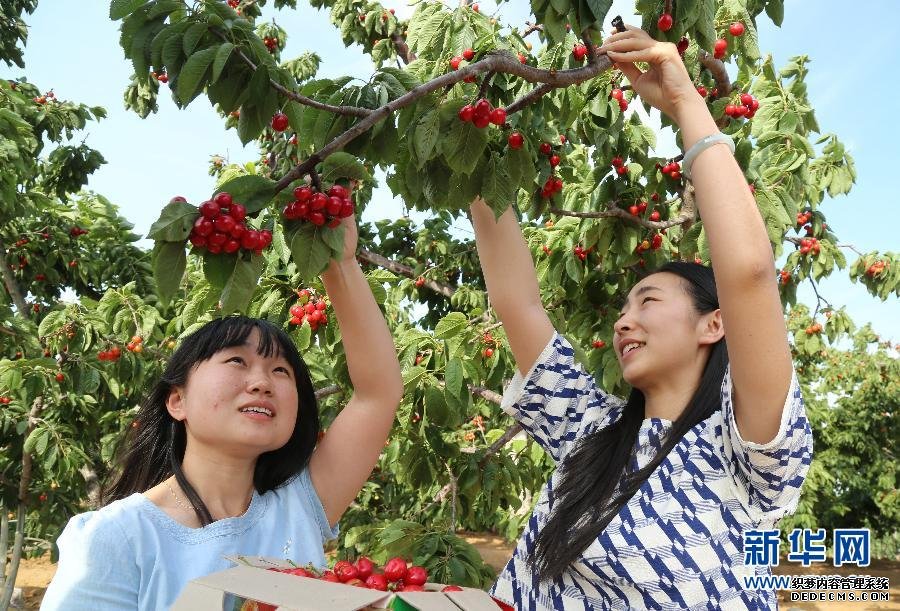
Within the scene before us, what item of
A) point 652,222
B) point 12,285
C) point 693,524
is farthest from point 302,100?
point 12,285

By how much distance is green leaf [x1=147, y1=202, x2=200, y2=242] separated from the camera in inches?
55.2

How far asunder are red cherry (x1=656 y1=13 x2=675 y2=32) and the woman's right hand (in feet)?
1.18

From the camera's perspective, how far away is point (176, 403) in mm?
1686

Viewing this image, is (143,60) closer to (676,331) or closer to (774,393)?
(676,331)

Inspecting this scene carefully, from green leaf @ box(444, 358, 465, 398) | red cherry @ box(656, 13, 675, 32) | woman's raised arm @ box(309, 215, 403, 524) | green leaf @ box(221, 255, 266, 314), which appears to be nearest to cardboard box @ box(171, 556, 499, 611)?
green leaf @ box(221, 255, 266, 314)

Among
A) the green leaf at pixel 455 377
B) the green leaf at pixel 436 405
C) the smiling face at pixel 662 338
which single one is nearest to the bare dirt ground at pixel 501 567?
the green leaf at pixel 436 405

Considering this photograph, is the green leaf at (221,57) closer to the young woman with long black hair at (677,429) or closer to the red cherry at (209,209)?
the red cherry at (209,209)

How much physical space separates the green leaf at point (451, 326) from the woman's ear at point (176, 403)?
191cm

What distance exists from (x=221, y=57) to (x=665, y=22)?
3.48 ft

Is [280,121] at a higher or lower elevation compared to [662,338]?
higher

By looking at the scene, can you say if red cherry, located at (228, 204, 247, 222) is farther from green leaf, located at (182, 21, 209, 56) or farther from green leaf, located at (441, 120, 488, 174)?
green leaf, located at (441, 120, 488, 174)

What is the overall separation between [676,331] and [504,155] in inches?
29.8

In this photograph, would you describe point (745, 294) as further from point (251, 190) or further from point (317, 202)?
point (251, 190)

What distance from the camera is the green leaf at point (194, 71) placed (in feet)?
5.14
